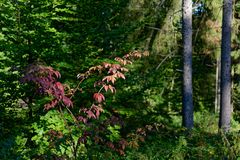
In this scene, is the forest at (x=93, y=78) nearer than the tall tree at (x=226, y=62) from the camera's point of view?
Yes

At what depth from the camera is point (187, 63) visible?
390 inches

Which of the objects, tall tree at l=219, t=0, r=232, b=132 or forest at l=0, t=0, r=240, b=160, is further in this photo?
tall tree at l=219, t=0, r=232, b=132

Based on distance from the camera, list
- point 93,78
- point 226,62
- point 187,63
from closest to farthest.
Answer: point 93,78 < point 226,62 < point 187,63

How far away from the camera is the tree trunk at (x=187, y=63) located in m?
9.77

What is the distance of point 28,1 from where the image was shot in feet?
25.0

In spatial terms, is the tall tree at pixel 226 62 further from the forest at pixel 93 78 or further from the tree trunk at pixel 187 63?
the tree trunk at pixel 187 63

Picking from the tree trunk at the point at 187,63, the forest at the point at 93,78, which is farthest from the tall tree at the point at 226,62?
the tree trunk at the point at 187,63

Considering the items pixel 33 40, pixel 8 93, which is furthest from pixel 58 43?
pixel 8 93

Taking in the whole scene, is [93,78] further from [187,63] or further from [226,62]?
[226,62]

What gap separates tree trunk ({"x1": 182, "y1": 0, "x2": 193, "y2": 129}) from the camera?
32.1 ft

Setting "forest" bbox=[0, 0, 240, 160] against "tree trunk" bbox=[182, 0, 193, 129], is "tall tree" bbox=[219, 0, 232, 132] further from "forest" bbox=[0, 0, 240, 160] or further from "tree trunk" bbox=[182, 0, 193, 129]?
"tree trunk" bbox=[182, 0, 193, 129]

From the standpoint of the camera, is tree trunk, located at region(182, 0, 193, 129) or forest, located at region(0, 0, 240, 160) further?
tree trunk, located at region(182, 0, 193, 129)

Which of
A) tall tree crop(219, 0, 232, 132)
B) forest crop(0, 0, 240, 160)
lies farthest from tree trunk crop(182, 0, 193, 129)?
tall tree crop(219, 0, 232, 132)

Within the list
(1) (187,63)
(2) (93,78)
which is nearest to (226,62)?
(1) (187,63)
